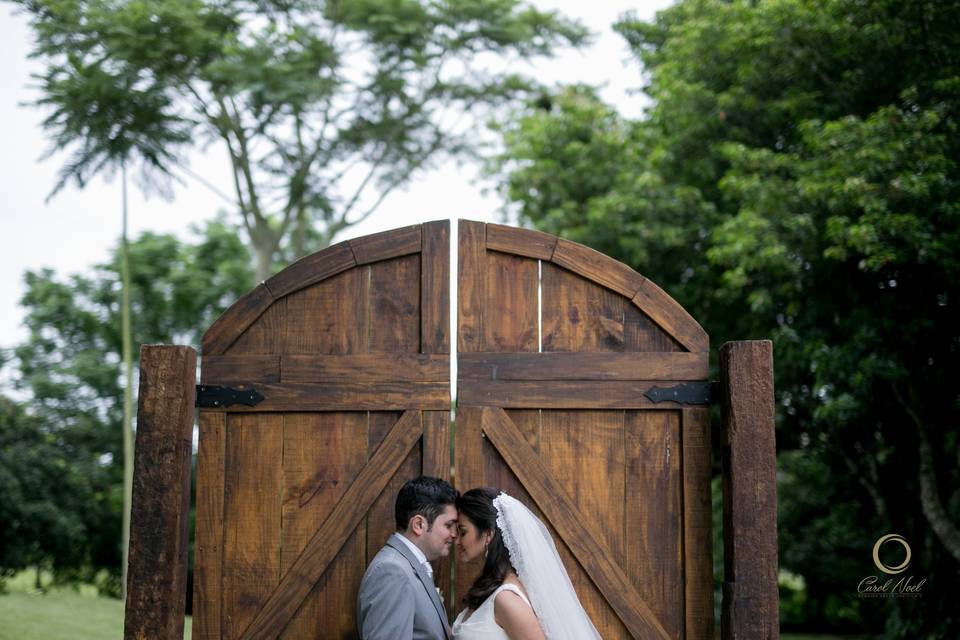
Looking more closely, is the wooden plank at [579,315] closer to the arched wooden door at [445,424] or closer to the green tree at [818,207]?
the arched wooden door at [445,424]

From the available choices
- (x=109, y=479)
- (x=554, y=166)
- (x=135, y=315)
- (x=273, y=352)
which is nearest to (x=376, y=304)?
(x=273, y=352)

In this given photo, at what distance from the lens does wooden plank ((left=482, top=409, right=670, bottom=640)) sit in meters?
3.93

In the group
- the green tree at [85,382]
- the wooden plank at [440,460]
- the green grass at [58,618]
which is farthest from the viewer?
the green tree at [85,382]

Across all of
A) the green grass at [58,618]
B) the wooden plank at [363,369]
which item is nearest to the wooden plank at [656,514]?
the wooden plank at [363,369]

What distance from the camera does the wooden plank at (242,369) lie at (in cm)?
401

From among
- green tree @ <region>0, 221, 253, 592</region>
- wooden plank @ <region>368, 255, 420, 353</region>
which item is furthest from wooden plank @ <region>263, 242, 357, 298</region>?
green tree @ <region>0, 221, 253, 592</region>

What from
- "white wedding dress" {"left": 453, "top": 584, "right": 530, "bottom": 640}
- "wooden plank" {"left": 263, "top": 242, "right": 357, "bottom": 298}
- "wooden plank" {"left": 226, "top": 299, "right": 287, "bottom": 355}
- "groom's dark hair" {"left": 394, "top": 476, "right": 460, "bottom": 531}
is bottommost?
"white wedding dress" {"left": 453, "top": 584, "right": 530, "bottom": 640}

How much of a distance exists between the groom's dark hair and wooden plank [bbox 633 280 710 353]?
3.97ft

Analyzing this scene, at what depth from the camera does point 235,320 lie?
4043mm

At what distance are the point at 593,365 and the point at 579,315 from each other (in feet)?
0.78

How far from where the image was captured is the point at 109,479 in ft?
54.7

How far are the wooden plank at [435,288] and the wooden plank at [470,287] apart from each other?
0.06 m

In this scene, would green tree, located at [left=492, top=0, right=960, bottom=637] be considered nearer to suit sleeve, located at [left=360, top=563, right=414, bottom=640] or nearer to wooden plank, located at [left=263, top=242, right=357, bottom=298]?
wooden plank, located at [left=263, top=242, right=357, bottom=298]

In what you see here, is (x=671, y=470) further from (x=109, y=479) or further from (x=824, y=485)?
(x=109, y=479)
